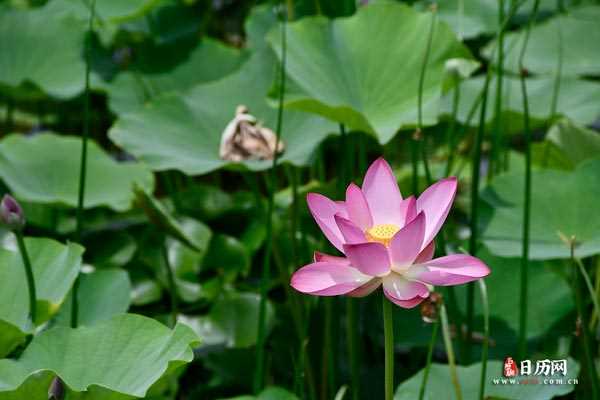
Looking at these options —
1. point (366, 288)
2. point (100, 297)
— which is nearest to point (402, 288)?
point (366, 288)

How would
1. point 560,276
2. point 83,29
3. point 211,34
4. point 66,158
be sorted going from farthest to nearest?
point 211,34 → point 83,29 → point 66,158 → point 560,276

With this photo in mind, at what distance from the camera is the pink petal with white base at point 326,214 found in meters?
0.74

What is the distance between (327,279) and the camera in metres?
0.71

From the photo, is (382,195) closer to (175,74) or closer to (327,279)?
(327,279)

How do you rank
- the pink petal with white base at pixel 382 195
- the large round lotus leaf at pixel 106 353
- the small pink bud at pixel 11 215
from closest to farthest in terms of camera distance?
1. the pink petal with white base at pixel 382 195
2. the large round lotus leaf at pixel 106 353
3. the small pink bud at pixel 11 215

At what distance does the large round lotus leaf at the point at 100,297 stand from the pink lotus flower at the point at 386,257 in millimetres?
661

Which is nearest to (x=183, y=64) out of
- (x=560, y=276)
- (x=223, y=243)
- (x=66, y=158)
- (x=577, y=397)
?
(x=66, y=158)

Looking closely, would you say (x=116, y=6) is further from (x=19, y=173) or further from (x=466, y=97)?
(x=466, y=97)

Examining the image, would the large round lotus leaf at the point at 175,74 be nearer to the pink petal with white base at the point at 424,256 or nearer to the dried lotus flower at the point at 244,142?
the dried lotus flower at the point at 244,142

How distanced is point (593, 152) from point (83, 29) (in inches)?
51.0

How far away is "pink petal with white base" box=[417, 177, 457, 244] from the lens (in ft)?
2.47

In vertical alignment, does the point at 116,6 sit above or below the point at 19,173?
above

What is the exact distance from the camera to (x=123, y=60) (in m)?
2.50

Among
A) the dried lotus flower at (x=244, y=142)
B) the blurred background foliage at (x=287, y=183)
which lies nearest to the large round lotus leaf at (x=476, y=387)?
the blurred background foliage at (x=287, y=183)
